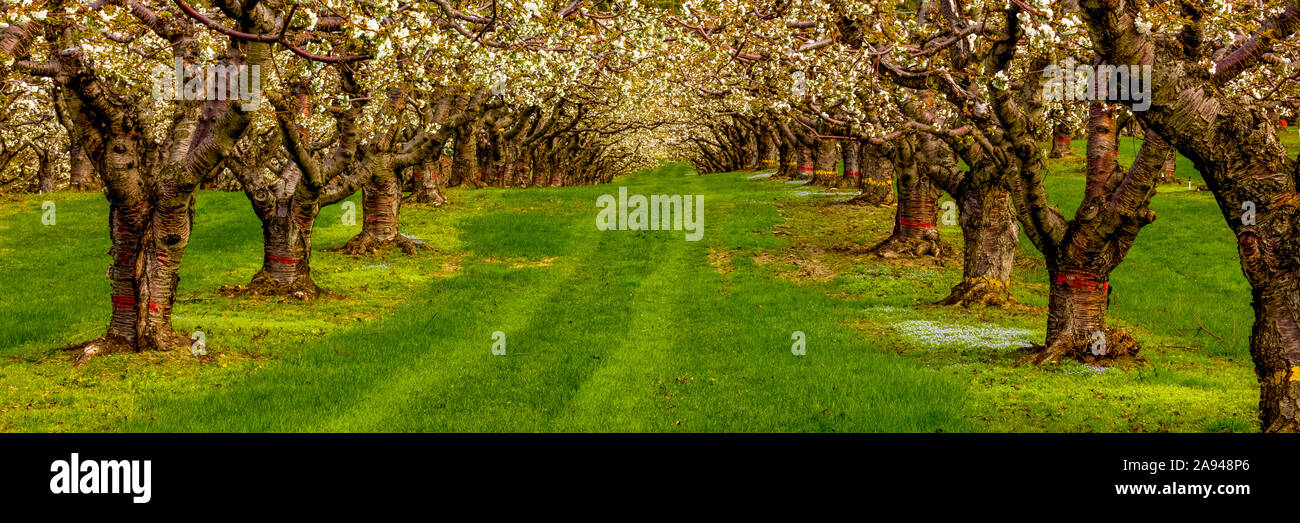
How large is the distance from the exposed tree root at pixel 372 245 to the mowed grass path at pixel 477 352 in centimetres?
71

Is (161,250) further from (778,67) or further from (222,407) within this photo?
(778,67)

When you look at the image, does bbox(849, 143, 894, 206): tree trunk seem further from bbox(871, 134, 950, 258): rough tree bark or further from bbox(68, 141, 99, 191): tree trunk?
bbox(68, 141, 99, 191): tree trunk

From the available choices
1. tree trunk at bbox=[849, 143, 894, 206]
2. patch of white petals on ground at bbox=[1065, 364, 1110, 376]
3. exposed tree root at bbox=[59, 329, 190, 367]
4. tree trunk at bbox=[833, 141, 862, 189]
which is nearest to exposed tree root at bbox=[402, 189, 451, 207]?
tree trunk at bbox=[849, 143, 894, 206]

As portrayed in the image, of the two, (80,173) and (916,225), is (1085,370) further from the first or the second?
(80,173)

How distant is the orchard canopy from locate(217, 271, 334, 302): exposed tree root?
82mm

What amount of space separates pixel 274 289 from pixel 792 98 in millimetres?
14505

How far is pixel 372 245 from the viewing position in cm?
2828

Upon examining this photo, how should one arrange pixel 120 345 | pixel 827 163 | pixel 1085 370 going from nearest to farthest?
pixel 1085 370
pixel 120 345
pixel 827 163

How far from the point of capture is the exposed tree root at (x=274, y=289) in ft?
69.1

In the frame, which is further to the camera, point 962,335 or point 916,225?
point 916,225

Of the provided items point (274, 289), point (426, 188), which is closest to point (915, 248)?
point (274, 289)

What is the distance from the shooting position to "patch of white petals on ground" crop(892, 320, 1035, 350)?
1658 centimetres
